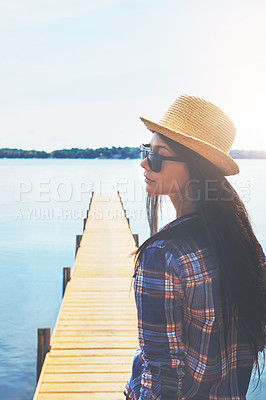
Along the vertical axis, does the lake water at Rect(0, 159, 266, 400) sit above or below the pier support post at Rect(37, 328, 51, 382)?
below

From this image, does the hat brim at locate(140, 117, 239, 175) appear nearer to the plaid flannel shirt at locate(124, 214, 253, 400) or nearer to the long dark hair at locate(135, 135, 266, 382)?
the long dark hair at locate(135, 135, 266, 382)

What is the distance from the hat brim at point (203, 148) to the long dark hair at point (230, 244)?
0.10ft

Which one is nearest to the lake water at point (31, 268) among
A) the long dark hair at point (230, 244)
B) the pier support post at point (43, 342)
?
the long dark hair at point (230, 244)

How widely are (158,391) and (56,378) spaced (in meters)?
3.67

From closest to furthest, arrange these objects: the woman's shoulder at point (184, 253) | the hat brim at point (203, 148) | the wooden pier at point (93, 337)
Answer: the woman's shoulder at point (184, 253) → the hat brim at point (203, 148) → the wooden pier at point (93, 337)

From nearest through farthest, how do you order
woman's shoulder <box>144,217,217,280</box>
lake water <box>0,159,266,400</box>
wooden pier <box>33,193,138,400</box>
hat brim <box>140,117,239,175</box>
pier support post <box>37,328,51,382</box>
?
woman's shoulder <box>144,217,217,280</box> < hat brim <box>140,117,239,175</box> < wooden pier <box>33,193,138,400</box> < pier support post <box>37,328,51,382</box> < lake water <box>0,159,266,400</box>

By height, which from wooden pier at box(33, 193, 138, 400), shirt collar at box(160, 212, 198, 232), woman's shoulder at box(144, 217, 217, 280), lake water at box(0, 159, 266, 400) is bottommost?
lake water at box(0, 159, 266, 400)

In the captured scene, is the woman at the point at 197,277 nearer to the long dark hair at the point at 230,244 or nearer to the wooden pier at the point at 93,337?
the long dark hair at the point at 230,244

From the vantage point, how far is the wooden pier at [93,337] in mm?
4496

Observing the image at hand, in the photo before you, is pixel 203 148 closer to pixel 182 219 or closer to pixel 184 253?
pixel 182 219

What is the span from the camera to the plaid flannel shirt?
1.27m

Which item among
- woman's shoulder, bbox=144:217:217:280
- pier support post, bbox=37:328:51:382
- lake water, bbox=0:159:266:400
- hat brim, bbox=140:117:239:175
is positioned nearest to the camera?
woman's shoulder, bbox=144:217:217:280

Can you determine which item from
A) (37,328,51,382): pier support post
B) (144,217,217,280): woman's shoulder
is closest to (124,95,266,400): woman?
(144,217,217,280): woman's shoulder

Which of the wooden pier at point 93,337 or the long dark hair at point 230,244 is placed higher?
the long dark hair at point 230,244
